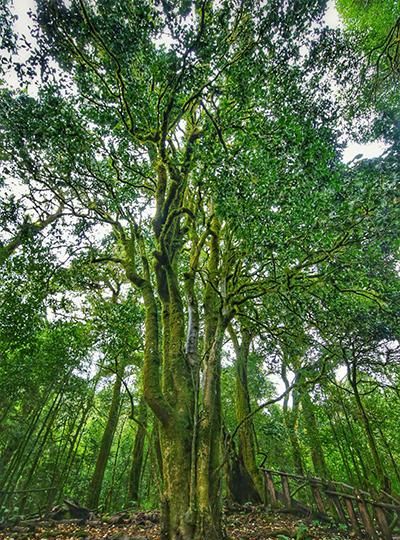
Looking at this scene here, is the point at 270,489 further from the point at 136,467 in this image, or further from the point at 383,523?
the point at 136,467

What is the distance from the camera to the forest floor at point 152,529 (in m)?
5.33

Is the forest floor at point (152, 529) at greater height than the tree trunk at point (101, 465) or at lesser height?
lesser

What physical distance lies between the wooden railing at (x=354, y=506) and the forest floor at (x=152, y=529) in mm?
386

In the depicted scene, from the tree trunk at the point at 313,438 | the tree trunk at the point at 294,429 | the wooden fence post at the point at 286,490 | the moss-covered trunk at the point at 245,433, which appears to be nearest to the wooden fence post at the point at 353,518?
the wooden fence post at the point at 286,490

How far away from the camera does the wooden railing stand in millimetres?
5092

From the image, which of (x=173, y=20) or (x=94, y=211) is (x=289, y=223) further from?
(x=94, y=211)

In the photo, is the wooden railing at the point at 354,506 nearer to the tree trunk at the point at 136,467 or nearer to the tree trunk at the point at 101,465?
the tree trunk at the point at 136,467

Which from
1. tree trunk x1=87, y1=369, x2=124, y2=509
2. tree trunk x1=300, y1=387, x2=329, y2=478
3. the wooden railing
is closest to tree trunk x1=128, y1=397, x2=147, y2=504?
tree trunk x1=87, y1=369, x2=124, y2=509

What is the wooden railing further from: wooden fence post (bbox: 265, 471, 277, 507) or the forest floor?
the forest floor

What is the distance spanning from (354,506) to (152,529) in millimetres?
A: 4172

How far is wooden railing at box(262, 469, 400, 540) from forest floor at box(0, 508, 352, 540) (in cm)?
39

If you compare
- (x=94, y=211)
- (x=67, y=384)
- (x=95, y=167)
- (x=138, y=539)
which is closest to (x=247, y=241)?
(x=95, y=167)

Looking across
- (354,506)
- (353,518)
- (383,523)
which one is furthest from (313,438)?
(383,523)

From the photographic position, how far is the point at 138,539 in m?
4.99
